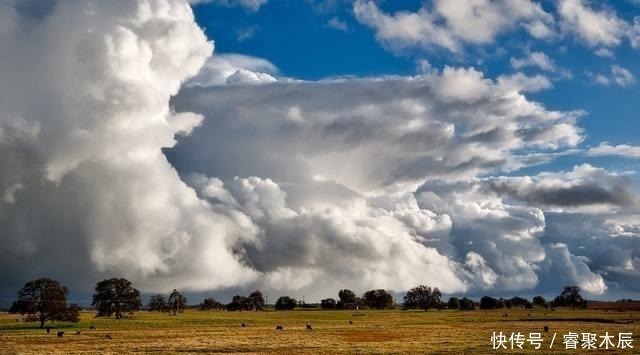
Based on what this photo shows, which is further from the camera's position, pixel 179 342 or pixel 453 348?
pixel 179 342

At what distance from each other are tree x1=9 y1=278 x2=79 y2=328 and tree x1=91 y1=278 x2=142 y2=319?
3988cm

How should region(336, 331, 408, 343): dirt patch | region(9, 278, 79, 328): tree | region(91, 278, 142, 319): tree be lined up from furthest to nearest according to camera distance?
region(91, 278, 142, 319): tree → region(9, 278, 79, 328): tree → region(336, 331, 408, 343): dirt patch

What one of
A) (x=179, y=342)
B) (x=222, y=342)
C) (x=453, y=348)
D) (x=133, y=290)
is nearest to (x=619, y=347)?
(x=453, y=348)

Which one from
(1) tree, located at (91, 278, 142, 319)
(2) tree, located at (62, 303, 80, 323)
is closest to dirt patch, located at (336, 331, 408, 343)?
(2) tree, located at (62, 303, 80, 323)

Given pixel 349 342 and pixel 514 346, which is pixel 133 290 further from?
pixel 514 346

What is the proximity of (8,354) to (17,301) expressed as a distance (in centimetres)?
7520

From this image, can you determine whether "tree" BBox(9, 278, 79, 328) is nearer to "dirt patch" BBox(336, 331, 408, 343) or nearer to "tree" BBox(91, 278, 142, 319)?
"tree" BBox(91, 278, 142, 319)

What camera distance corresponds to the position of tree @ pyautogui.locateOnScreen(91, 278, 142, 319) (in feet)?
557

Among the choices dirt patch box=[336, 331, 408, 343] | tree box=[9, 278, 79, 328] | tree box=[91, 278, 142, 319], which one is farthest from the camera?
tree box=[91, 278, 142, 319]

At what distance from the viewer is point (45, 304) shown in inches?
4916

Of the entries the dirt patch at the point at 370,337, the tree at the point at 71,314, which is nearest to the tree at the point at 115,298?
the tree at the point at 71,314

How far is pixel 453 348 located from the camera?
62375 mm

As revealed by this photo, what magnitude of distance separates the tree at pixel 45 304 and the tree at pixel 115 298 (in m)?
39.9

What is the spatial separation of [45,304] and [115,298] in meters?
46.4
